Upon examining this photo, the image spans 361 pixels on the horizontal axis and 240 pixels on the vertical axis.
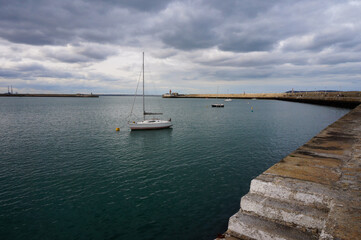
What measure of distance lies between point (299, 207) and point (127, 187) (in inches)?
398

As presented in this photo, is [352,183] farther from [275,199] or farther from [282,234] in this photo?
[282,234]

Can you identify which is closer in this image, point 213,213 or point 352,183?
point 352,183

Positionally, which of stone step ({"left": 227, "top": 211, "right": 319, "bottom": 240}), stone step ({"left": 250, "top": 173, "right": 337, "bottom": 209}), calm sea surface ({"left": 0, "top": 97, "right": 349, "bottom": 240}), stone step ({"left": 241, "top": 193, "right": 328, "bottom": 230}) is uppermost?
stone step ({"left": 250, "top": 173, "right": 337, "bottom": 209})

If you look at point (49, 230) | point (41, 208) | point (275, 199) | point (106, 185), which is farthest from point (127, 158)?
point (275, 199)

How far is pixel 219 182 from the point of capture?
12.7 m

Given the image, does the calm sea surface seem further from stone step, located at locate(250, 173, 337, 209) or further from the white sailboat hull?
the white sailboat hull

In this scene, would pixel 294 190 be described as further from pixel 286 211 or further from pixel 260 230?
pixel 260 230

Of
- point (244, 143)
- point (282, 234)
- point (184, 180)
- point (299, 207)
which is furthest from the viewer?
point (244, 143)

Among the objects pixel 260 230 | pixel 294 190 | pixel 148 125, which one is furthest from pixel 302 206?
pixel 148 125

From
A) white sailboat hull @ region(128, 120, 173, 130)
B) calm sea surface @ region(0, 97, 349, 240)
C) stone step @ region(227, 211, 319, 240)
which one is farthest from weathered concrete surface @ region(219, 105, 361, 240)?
white sailboat hull @ region(128, 120, 173, 130)

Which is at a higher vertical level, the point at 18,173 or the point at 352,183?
the point at 352,183

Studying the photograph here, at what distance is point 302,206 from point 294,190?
1.12 feet

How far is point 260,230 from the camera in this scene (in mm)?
4156

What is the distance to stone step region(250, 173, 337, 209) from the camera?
4.29m
